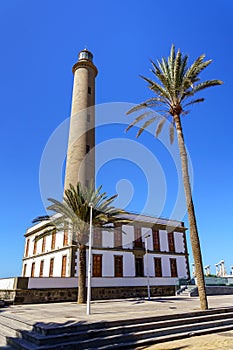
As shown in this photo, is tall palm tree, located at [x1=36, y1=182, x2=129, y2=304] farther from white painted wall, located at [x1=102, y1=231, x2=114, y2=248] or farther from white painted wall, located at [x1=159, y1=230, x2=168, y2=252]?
white painted wall, located at [x1=159, y1=230, x2=168, y2=252]

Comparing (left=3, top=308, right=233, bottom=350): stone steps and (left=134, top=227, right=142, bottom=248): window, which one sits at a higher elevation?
(left=134, top=227, right=142, bottom=248): window

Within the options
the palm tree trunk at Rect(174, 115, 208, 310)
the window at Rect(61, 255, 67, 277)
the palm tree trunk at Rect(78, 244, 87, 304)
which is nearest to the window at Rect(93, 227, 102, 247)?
the window at Rect(61, 255, 67, 277)

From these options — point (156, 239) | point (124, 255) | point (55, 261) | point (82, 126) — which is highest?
point (82, 126)

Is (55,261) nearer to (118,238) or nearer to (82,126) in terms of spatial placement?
(118,238)

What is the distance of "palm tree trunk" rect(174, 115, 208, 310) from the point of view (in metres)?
11.4

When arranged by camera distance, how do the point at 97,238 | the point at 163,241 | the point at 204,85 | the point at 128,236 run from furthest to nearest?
the point at 163,241 → the point at 128,236 → the point at 97,238 → the point at 204,85

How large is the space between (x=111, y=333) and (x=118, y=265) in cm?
1808

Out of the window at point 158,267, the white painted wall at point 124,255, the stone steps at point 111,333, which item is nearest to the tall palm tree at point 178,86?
the stone steps at point 111,333

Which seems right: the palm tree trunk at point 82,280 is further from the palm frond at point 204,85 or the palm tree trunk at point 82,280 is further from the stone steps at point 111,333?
the palm frond at point 204,85

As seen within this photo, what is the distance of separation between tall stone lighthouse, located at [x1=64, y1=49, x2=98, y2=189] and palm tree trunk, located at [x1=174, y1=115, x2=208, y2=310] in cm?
1255

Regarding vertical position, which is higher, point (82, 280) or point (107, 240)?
point (107, 240)

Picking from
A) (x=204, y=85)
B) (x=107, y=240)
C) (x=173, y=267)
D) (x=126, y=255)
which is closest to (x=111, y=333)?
(x=204, y=85)

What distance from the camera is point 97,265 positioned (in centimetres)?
2345

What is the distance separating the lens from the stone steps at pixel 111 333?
6.59 m
